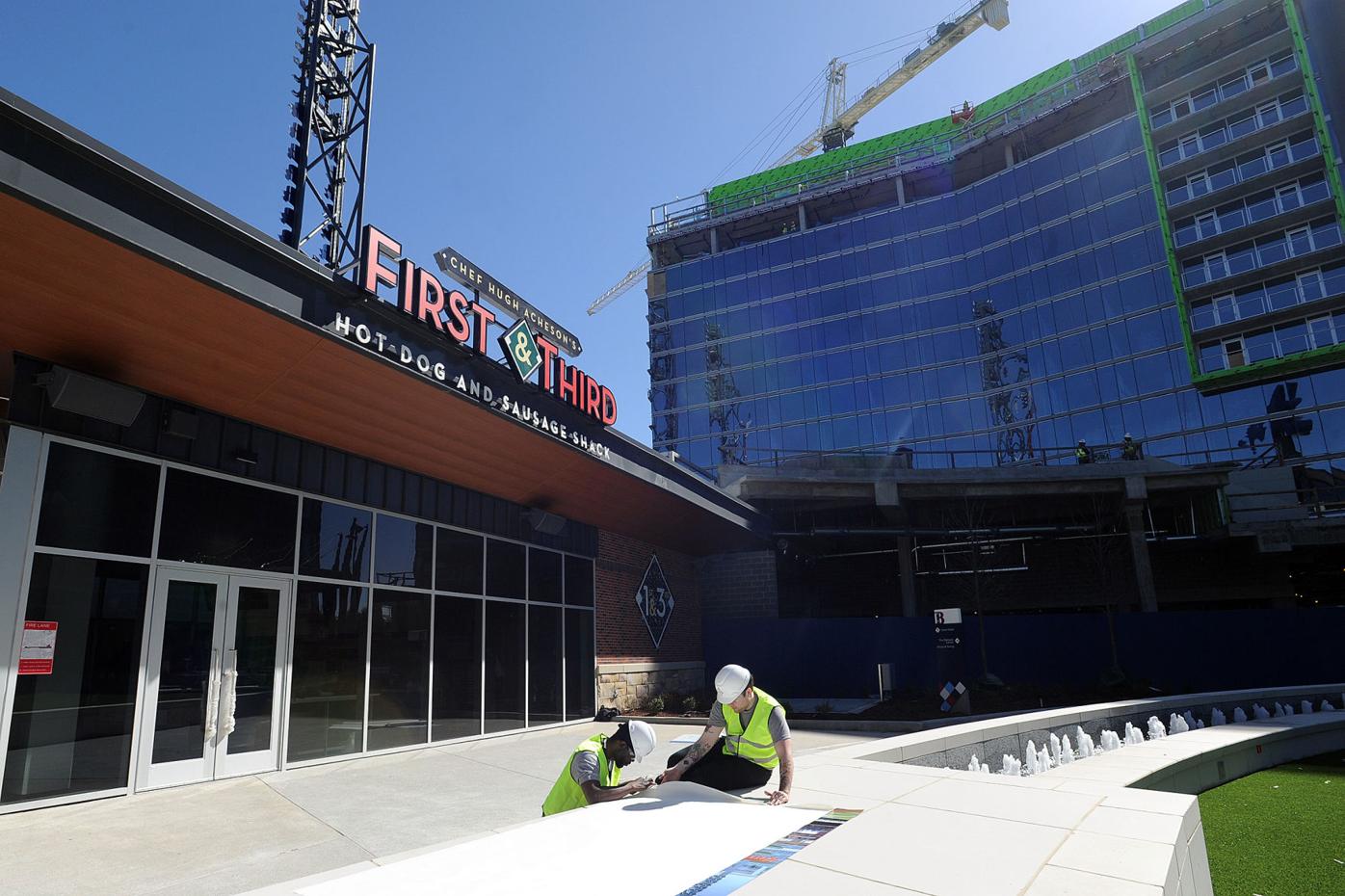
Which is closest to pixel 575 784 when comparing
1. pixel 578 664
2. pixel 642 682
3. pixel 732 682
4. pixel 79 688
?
pixel 732 682

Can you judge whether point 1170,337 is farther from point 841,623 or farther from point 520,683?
point 520,683

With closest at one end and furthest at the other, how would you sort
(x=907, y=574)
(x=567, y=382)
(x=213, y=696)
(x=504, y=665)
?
(x=213, y=696) < (x=567, y=382) < (x=504, y=665) < (x=907, y=574)

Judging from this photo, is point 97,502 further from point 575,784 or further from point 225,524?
point 575,784

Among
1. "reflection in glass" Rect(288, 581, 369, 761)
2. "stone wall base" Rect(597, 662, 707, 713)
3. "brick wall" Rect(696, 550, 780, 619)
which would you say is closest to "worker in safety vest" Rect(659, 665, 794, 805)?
"reflection in glass" Rect(288, 581, 369, 761)

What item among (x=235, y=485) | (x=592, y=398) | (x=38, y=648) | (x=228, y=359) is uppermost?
(x=592, y=398)

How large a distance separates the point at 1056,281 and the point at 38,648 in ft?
186

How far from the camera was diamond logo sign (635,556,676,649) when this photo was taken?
2277cm

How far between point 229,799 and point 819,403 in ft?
178

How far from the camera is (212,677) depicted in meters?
11.2

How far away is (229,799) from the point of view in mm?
9977

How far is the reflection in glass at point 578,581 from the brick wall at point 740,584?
269 inches

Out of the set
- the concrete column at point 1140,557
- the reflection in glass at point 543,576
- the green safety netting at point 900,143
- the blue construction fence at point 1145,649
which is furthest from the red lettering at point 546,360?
the green safety netting at point 900,143

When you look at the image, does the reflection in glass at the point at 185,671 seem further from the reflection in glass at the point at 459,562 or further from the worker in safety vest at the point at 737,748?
the worker in safety vest at the point at 737,748

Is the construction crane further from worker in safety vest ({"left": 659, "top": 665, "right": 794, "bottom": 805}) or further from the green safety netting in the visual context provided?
worker in safety vest ({"left": 659, "top": 665, "right": 794, "bottom": 805})
